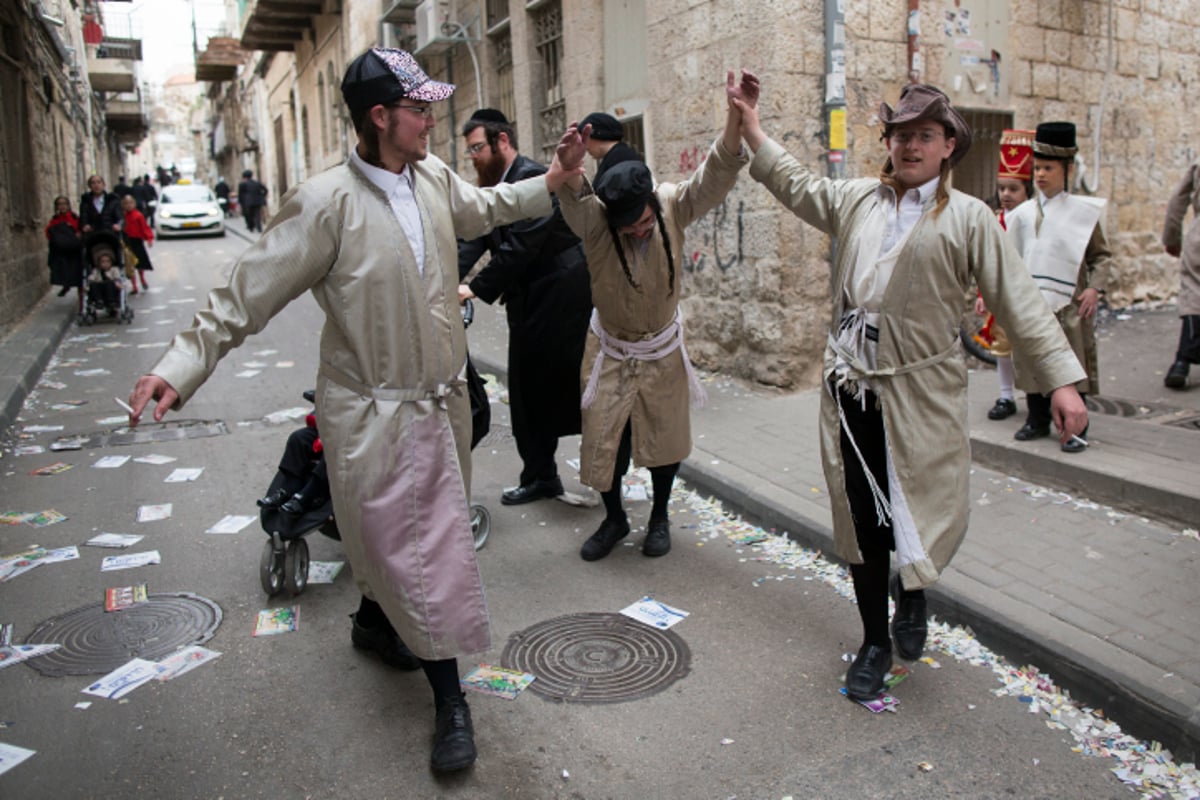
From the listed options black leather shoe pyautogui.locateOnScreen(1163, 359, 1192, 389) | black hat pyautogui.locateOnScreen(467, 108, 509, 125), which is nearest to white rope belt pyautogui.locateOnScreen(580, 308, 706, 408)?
black hat pyautogui.locateOnScreen(467, 108, 509, 125)

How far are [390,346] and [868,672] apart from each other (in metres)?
1.91

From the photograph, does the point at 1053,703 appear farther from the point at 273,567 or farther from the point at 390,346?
the point at 273,567

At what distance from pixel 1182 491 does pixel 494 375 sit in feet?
19.9

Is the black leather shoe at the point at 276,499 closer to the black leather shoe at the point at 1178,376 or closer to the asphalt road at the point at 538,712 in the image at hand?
the asphalt road at the point at 538,712

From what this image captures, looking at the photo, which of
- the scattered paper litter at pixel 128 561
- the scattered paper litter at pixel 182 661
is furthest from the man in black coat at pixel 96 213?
the scattered paper litter at pixel 182 661

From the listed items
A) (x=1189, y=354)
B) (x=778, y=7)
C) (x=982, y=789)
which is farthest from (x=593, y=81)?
(x=982, y=789)

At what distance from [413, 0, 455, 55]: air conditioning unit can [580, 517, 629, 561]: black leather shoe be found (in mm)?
10457

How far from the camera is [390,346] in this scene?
9.21 ft

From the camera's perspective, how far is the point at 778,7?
23.1 feet

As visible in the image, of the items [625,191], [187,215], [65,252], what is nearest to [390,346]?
[625,191]

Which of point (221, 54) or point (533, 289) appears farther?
point (221, 54)

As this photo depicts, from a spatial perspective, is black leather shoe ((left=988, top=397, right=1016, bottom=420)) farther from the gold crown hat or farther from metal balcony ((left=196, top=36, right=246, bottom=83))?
metal balcony ((left=196, top=36, right=246, bottom=83))

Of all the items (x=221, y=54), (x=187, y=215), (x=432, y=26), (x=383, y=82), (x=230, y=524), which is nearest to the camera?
(x=383, y=82)

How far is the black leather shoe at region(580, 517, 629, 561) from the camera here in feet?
14.8
